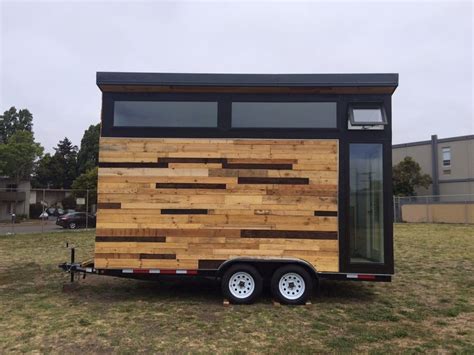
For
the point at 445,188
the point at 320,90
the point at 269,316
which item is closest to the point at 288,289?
the point at 269,316

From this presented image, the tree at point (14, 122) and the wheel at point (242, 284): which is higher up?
the tree at point (14, 122)

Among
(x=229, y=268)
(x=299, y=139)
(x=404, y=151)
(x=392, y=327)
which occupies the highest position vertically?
(x=404, y=151)

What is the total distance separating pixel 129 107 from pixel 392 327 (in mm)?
5281

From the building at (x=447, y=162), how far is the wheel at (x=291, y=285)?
3587cm

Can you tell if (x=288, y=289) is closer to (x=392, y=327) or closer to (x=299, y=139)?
(x=392, y=327)

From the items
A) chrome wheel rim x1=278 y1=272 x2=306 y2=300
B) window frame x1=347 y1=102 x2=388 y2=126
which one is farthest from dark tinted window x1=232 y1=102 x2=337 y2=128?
chrome wheel rim x1=278 y1=272 x2=306 y2=300

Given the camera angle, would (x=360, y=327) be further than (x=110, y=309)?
No

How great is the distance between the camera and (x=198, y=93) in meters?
7.09

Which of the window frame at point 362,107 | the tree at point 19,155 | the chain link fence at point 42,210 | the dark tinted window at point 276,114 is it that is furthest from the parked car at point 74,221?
the window frame at point 362,107

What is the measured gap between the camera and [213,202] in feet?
22.9

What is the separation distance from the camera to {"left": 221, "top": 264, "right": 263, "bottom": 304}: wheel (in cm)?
679

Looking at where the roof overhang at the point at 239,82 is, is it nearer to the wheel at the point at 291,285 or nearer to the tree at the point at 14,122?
the wheel at the point at 291,285

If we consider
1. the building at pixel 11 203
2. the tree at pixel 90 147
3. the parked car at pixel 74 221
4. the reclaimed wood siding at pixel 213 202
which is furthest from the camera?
the tree at pixel 90 147

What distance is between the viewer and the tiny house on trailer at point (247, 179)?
6.82 meters
